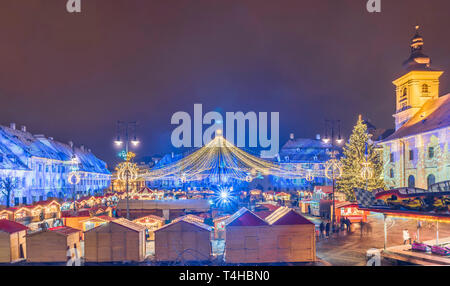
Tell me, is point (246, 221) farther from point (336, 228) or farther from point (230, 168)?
point (230, 168)

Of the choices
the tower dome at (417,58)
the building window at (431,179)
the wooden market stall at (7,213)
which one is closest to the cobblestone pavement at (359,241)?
the building window at (431,179)

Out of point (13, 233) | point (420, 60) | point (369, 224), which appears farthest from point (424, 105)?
point (13, 233)

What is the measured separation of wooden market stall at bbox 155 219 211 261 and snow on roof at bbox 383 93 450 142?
2937cm

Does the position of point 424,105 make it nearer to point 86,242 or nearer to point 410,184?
point 410,184

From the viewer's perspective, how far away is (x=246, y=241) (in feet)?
50.9

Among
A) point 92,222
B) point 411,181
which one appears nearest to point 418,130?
point 411,181

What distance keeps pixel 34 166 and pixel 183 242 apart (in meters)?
43.0

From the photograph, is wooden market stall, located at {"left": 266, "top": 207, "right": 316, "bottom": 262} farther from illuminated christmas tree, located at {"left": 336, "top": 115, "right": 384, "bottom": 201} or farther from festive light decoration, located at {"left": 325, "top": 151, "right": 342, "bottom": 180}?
illuminated christmas tree, located at {"left": 336, "top": 115, "right": 384, "bottom": 201}

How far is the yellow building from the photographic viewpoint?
33031mm

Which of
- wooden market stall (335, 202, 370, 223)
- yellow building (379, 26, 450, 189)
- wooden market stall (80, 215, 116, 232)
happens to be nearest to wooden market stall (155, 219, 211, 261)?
wooden market stall (80, 215, 116, 232)

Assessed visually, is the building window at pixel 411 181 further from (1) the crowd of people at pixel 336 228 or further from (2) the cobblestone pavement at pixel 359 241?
Answer: (1) the crowd of people at pixel 336 228

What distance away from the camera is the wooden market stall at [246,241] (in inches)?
608

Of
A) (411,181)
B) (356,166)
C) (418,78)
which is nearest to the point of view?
(411,181)
